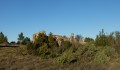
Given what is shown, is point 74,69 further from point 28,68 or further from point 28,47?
point 28,47

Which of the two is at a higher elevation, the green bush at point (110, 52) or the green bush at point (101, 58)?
the green bush at point (110, 52)

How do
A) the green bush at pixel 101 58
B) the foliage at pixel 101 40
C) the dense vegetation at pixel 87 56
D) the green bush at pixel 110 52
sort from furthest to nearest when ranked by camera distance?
the foliage at pixel 101 40 → the green bush at pixel 110 52 → the green bush at pixel 101 58 → the dense vegetation at pixel 87 56

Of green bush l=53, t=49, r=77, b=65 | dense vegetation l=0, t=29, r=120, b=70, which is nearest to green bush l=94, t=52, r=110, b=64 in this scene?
dense vegetation l=0, t=29, r=120, b=70

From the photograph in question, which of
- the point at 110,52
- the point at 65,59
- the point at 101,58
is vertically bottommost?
the point at 65,59

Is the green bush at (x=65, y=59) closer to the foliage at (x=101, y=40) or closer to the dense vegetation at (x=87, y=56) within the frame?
the dense vegetation at (x=87, y=56)

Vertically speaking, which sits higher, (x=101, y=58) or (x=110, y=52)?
(x=110, y=52)

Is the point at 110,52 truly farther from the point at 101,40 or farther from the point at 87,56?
the point at 101,40

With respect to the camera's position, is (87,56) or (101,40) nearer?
(87,56)

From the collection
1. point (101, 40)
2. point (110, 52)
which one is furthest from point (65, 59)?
point (101, 40)

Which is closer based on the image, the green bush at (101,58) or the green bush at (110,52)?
the green bush at (101,58)

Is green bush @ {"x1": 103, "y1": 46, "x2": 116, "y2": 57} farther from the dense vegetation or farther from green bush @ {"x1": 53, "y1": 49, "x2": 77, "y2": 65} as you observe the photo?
green bush @ {"x1": 53, "y1": 49, "x2": 77, "y2": 65}

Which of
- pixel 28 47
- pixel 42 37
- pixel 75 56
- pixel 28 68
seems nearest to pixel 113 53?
pixel 75 56

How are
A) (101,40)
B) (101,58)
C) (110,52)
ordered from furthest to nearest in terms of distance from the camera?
(101,40) < (110,52) < (101,58)

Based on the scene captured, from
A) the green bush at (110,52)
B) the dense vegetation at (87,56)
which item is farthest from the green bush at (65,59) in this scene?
the green bush at (110,52)
